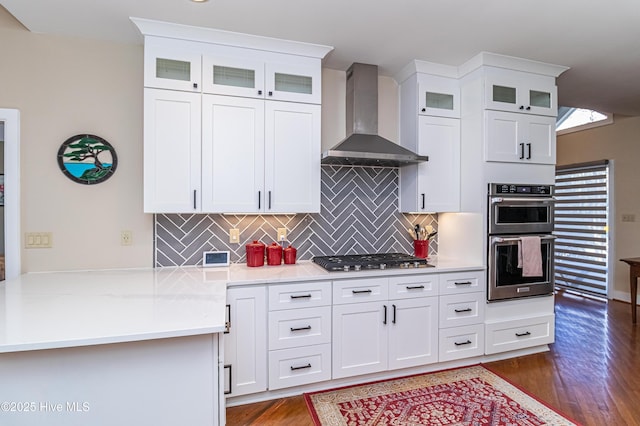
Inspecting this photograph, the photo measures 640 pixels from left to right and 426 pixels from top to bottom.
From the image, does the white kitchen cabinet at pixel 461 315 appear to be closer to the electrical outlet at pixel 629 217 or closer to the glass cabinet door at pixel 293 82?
the glass cabinet door at pixel 293 82

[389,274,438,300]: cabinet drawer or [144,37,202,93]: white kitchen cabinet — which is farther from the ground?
[144,37,202,93]: white kitchen cabinet

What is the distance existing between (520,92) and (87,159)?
357cm

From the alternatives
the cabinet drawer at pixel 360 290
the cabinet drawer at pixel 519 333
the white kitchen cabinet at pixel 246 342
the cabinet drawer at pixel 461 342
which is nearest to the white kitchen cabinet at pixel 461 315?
the cabinet drawer at pixel 461 342

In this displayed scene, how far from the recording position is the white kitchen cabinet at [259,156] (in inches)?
98.9

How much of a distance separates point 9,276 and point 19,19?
1.74m

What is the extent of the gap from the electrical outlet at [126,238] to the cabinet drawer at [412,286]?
2006 millimetres

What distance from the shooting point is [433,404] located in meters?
2.32

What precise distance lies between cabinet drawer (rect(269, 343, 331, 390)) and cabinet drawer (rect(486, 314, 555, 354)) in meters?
1.45

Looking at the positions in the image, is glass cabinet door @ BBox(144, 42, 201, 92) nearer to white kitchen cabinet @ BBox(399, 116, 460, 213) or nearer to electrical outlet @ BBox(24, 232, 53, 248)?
electrical outlet @ BBox(24, 232, 53, 248)

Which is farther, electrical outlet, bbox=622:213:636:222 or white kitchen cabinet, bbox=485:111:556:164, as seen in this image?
electrical outlet, bbox=622:213:636:222

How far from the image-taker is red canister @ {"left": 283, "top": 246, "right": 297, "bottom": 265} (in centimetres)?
283

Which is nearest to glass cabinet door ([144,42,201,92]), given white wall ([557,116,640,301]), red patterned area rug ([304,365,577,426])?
red patterned area rug ([304,365,577,426])

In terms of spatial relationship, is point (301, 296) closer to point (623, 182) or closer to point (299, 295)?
point (299, 295)

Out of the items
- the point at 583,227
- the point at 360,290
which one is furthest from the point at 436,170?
the point at 583,227
